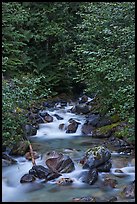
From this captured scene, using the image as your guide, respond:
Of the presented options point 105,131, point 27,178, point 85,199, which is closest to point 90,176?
point 85,199

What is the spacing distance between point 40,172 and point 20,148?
1.45 metres

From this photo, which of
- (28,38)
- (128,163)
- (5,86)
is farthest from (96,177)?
(28,38)

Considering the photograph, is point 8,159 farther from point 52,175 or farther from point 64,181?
point 64,181

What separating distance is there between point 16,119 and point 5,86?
2.53ft

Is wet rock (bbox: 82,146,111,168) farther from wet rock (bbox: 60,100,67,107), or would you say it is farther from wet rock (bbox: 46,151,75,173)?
wet rock (bbox: 60,100,67,107)

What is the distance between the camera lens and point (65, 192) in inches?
238

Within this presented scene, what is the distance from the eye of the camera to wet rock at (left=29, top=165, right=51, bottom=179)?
648cm

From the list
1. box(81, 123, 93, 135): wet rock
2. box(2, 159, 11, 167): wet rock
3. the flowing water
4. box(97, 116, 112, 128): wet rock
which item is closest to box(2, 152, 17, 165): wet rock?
box(2, 159, 11, 167): wet rock

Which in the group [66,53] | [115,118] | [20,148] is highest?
[66,53]

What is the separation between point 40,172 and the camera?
6.53 metres

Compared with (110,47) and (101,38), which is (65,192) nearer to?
(110,47)

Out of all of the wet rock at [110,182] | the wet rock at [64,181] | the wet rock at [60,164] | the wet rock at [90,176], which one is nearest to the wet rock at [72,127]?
the wet rock at [60,164]

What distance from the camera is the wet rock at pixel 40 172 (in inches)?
255

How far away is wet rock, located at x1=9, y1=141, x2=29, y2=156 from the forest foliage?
74 centimetres
